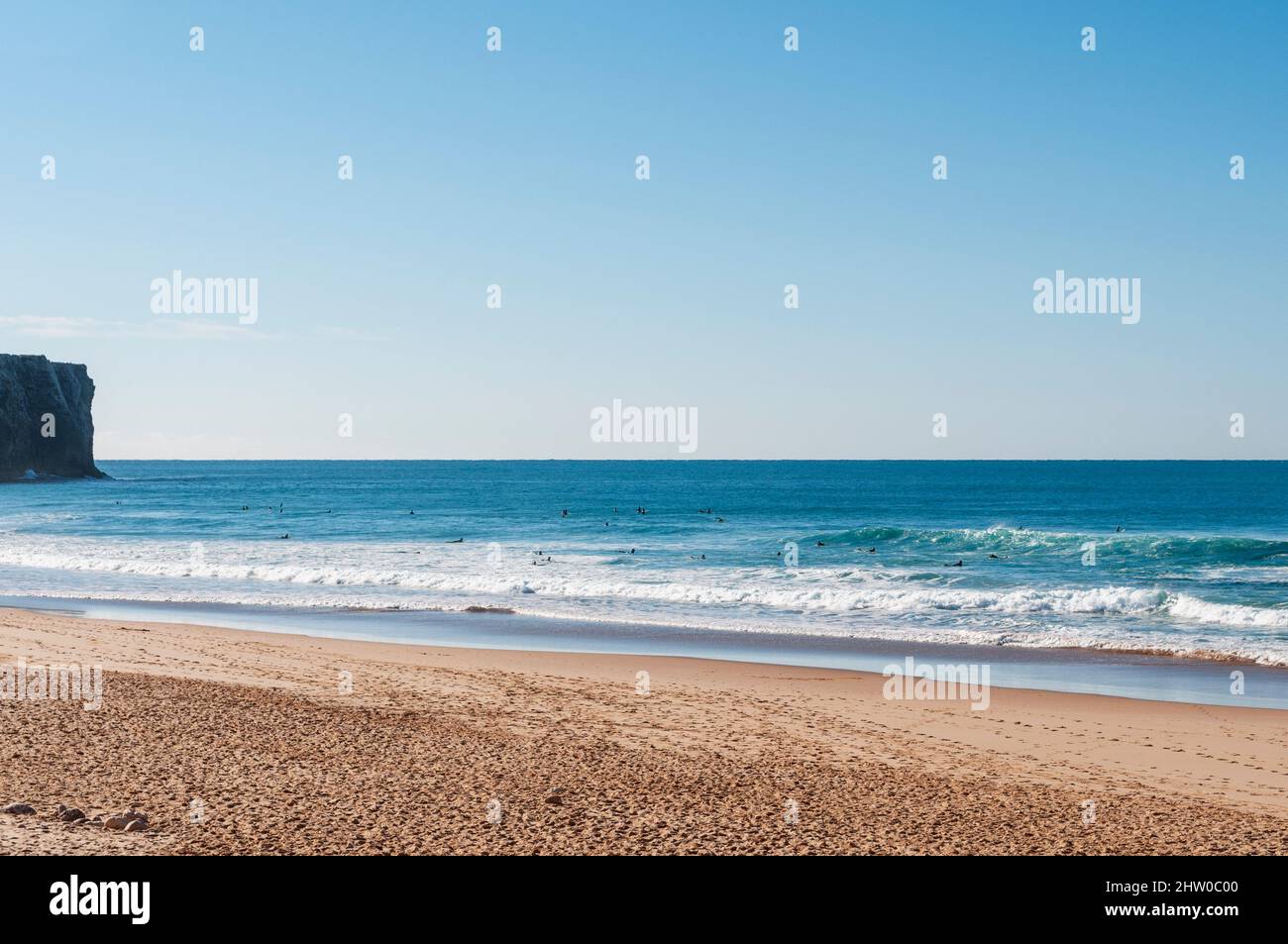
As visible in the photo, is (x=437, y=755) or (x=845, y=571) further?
(x=845, y=571)

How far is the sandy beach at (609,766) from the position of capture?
7.41 metres

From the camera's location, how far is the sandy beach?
7406mm

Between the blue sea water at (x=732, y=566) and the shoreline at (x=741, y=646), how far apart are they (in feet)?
2.64

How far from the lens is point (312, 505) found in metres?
77.1

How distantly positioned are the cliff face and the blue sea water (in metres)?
46.2

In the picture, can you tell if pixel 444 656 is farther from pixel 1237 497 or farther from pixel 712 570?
pixel 1237 497
